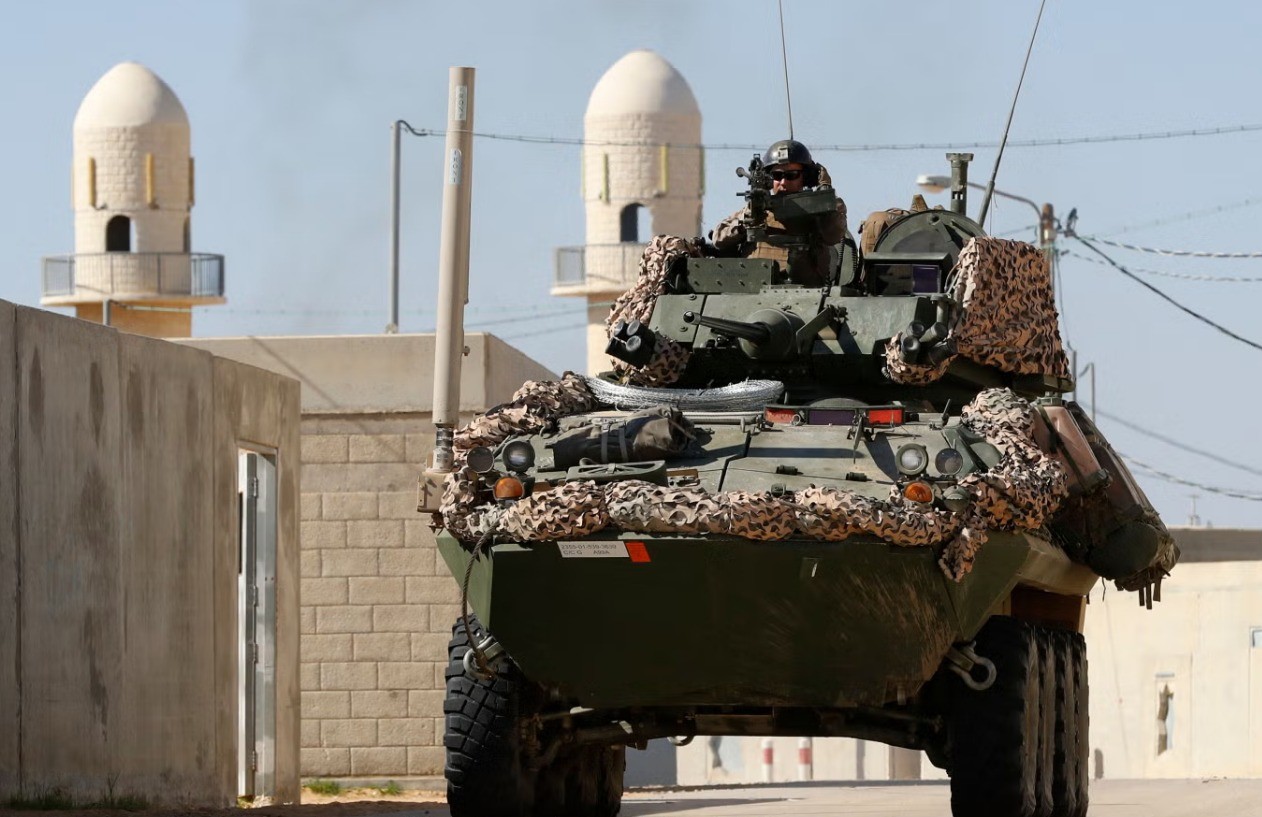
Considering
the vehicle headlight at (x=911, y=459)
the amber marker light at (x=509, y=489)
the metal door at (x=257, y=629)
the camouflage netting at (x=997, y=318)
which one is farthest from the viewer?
the metal door at (x=257, y=629)

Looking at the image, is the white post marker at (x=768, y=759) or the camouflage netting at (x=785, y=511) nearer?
the camouflage netting at (x=785, y=511)

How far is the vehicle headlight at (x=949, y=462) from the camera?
1279cm

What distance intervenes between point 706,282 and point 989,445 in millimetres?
Result: 2862

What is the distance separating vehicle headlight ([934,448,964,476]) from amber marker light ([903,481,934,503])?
0.67 ft

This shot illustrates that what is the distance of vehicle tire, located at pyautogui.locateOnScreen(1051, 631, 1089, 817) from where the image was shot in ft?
47.2

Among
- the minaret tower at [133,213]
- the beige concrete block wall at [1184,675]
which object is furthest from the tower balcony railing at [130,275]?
the beige concrete block wall at [1184,675]

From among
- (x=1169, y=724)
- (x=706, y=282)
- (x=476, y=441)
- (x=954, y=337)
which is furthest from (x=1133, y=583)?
(x=1169, y=724)

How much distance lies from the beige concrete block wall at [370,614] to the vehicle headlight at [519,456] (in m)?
9.44

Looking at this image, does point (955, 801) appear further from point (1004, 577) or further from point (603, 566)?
point (603, 566)

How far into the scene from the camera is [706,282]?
1559 cm

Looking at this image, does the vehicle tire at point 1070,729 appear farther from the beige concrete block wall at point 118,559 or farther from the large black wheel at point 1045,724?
the beige concrete block wall at point 118,559

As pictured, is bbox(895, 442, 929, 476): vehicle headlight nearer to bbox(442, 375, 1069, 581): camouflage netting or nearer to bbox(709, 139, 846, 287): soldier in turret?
bbox(442, 375, 1069, 581): camouflage netting

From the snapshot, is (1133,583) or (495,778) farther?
(1133,583)

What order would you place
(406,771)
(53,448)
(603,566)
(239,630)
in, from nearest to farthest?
(603,566) < (53,448) < (239,630) < (406,771)
